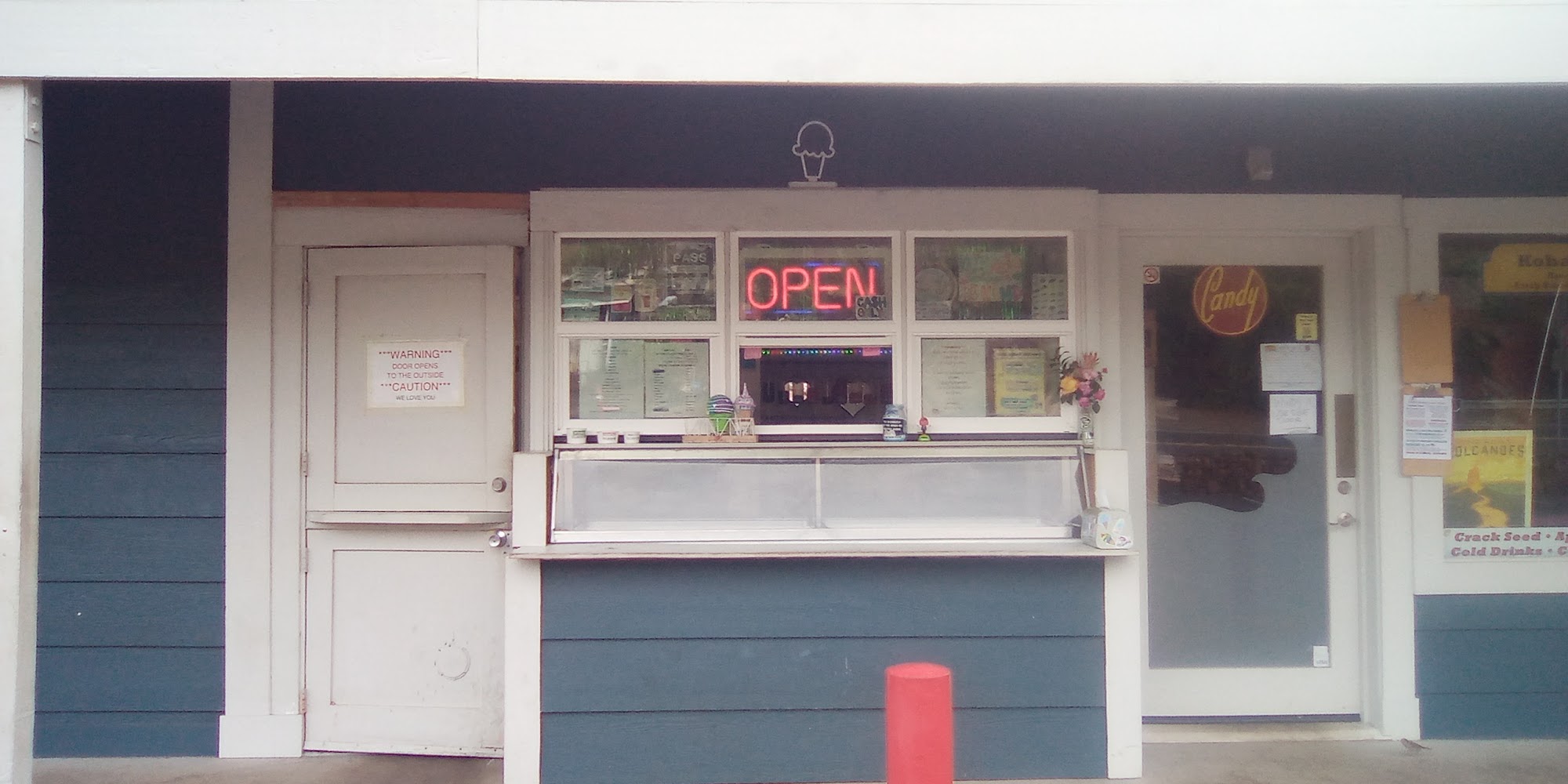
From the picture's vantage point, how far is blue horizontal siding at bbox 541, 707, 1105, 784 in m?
3.47

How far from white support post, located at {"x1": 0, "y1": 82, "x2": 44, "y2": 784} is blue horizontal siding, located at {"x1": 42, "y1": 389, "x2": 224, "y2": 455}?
130cm

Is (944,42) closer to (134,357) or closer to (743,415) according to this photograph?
(743,415)

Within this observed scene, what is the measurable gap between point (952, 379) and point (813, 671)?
3.80 ft

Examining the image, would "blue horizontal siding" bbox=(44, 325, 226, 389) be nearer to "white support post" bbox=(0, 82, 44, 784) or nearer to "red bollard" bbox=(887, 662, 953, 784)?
"white support post" bbox=(0, 82, 44, 784)

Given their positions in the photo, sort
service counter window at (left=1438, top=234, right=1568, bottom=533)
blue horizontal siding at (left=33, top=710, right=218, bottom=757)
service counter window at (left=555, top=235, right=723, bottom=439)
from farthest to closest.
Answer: service counter window at (left=1438, top=234, right=1568, bottom=533)
blue horizontal siding at (left=33, top=710, right=218, bottom=757)
service counter window at (left=555, top=235, right=723, bottom=439)

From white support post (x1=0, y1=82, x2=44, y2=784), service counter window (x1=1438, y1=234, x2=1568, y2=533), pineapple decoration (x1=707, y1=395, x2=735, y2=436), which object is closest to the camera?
white support post (x1=0, y1=82, x2=44, y2=784)

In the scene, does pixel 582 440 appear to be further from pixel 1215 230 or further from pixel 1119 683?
pixel 1215 230

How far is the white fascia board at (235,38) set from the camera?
8.56ft

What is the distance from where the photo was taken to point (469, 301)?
3.87 meters

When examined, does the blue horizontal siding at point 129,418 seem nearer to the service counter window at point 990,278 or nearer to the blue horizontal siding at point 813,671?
the blue horizontal siding at point 813,671

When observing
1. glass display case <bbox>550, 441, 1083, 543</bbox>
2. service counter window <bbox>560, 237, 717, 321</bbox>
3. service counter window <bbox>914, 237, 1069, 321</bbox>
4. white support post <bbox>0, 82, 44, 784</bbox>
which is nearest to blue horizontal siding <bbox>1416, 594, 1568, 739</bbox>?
glass display case <bbox>550, 441, 1083, 543</bbox>

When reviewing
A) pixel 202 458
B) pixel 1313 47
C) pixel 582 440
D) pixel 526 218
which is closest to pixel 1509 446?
pixel 1313 47

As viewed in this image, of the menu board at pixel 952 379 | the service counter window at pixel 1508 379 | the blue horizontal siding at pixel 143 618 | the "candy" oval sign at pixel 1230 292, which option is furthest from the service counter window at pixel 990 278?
the blue horizontal siding at pixel 143 618

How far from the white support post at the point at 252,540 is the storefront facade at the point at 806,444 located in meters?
0.01
